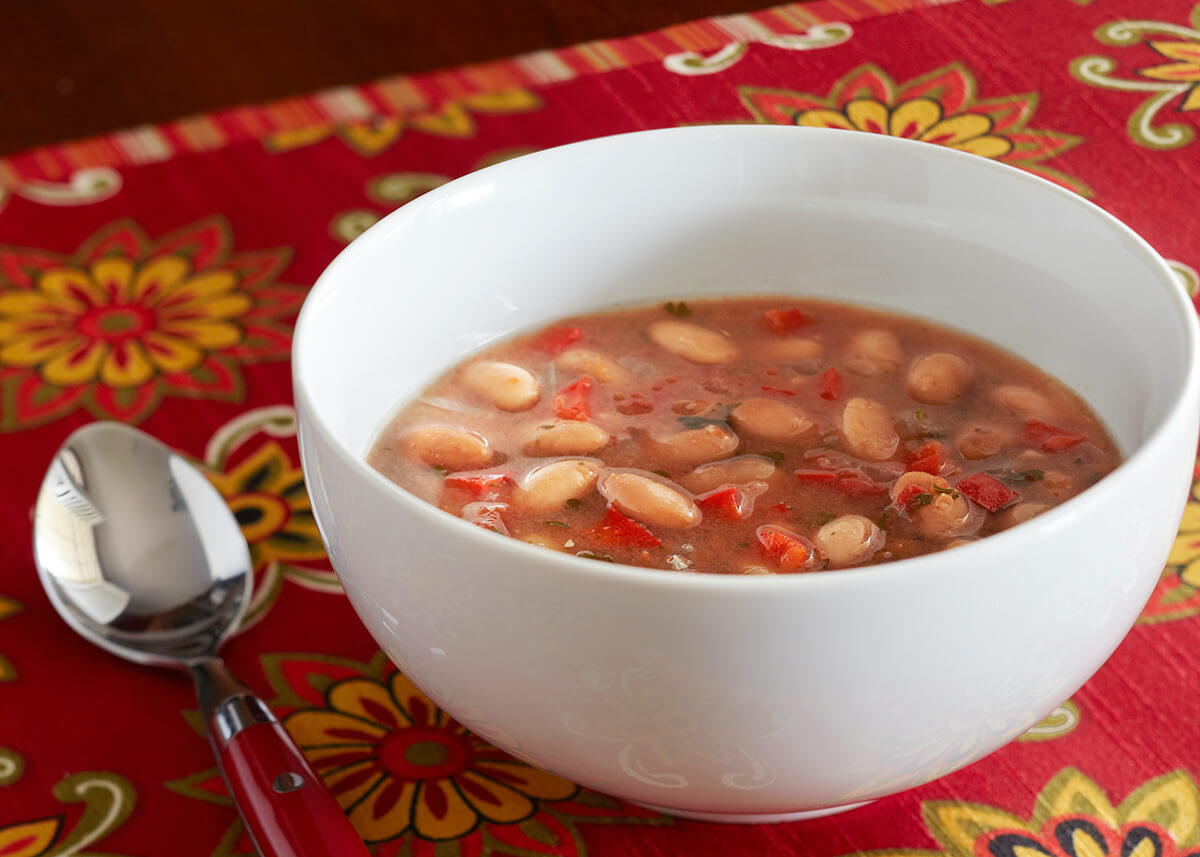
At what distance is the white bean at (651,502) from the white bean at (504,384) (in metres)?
0.14

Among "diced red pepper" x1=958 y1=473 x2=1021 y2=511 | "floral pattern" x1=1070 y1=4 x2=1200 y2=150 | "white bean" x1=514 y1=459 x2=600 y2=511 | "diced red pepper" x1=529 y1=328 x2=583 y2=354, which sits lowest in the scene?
"diced red pepper" x1=529 y1=328 x2=583 y2=354

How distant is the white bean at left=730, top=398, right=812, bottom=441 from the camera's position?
89 cm

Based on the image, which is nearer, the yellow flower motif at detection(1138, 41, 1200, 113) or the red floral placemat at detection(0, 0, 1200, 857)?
the red floral placemat at detection(0, 0, 1200, 857)

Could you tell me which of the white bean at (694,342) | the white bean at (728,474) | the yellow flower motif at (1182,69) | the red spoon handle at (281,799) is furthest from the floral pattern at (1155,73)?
the red spoon handle at (281,799)

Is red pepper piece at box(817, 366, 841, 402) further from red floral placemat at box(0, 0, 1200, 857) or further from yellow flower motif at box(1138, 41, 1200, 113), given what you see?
yellow flower motif at box(1138, 41, 1200, 113)

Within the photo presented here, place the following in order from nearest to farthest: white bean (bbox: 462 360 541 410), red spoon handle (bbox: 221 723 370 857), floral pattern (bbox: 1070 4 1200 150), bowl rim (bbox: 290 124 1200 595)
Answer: bowl rim (bbox: 290 124 1200 595)
red spoon handle (bbox: 221 723 370 857)
white bean (bbox: 462 360 541 410)
floral pattern (bbox: 1070 4 1200 150)

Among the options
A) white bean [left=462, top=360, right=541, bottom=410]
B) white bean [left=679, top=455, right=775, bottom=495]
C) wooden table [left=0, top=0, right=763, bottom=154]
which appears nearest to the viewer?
white bean [left=679, top=455, right=775, bottom=495]

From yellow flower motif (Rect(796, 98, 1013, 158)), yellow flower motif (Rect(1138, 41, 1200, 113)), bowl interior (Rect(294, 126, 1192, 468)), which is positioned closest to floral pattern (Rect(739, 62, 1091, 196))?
yellow flower motif (Rect(796, 98, 1013, 158))

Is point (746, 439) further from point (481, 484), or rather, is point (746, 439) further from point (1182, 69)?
point (1182, 69)

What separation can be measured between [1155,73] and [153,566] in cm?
95

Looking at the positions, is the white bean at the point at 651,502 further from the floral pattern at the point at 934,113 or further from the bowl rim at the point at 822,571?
the floral pattern at the point at 934,113

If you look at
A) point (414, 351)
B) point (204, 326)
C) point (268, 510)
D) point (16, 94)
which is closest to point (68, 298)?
point (204, 326)

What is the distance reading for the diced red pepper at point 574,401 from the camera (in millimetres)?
922

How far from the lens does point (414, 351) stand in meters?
0.94
